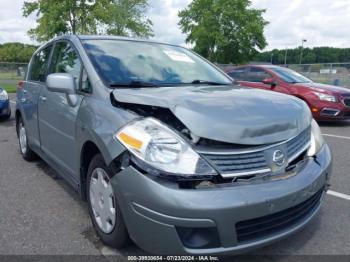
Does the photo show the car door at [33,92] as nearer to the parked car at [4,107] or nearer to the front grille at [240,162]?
the front grille at [240,162]

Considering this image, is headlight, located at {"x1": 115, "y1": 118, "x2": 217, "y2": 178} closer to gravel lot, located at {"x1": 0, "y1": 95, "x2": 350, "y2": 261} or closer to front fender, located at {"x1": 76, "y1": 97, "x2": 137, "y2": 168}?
front fender, located at {"x1": 76, "y1": 97, "x2": 137, "y2": 168}

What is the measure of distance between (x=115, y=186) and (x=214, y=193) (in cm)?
66

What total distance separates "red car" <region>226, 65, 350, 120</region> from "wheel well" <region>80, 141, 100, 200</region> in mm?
5458

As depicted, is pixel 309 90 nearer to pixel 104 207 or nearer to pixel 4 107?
pixel 4 107

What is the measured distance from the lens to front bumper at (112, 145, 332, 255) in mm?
2121

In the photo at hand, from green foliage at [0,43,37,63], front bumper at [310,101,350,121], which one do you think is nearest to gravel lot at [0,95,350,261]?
front bumper at [310,101,350,121]

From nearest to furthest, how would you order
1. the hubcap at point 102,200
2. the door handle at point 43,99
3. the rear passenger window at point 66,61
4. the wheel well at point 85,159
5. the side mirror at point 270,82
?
the hubcap at point 102,200
the wheel well at point 85,159
the rear passenger window at point 66,61
the door handle at point 43,99
the side mirror at point 270,82

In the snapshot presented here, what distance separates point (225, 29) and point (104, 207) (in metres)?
45.4

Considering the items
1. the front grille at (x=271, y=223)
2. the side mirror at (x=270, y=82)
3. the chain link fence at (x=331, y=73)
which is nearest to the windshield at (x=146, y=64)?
the front grille at (x=271, y=223)

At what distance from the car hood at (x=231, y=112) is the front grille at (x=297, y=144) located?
5 centimetres

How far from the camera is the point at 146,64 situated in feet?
11.5

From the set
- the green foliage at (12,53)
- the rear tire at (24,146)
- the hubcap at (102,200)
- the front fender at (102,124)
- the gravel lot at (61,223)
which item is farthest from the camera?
the green foliage at (12,53)

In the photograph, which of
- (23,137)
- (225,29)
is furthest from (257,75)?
(225,29)

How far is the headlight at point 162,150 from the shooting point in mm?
2188
